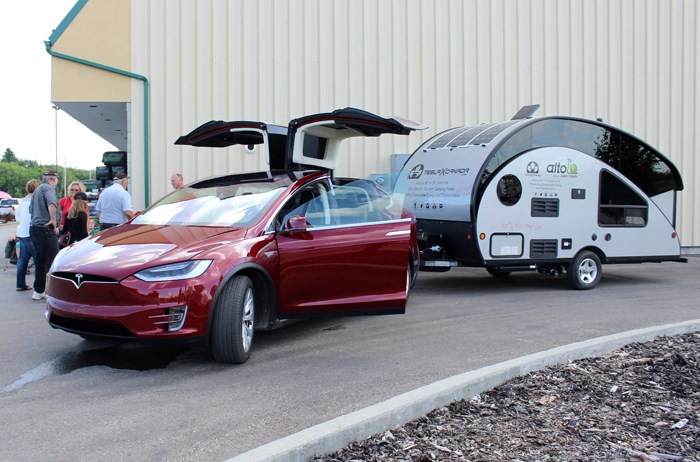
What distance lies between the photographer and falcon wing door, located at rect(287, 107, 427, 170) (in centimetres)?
686

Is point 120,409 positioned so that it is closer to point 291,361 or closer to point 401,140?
point 291,361

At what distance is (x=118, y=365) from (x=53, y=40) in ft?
32.1

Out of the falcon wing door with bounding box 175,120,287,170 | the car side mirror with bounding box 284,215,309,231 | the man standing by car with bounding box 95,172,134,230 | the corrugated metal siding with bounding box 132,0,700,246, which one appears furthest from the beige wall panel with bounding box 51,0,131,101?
the car side mirror with bounding box 284,215,309,231

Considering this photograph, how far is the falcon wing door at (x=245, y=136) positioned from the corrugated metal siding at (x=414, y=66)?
5124mm

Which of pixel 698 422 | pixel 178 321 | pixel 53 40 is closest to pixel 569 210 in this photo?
pixel 698 422

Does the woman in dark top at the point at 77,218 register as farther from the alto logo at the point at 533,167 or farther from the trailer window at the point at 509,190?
the alto logo at the point at 533,167

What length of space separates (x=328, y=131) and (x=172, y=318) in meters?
3.75

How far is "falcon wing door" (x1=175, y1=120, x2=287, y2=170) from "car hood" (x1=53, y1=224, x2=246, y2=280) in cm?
218

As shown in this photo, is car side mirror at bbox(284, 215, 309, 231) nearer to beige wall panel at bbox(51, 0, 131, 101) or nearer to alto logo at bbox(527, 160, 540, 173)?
alto logo at bbox(527, 160, 540, 173)

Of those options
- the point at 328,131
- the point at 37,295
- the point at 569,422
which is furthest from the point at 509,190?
the point at 37,295

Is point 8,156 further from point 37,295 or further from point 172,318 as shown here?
point 172,318

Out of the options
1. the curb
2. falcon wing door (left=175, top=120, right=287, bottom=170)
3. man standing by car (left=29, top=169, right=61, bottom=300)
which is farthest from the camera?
man standing by car (left=29, top=169, right=61, bottom=300)

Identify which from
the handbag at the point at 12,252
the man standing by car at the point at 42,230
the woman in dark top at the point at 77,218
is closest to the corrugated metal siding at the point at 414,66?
the handbag at the point at 12,252

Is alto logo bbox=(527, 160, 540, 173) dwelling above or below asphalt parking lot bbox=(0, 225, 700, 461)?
above
